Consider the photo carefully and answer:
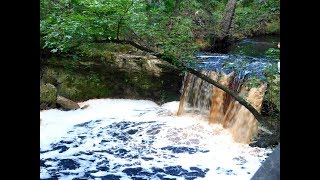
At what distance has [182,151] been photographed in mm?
7711

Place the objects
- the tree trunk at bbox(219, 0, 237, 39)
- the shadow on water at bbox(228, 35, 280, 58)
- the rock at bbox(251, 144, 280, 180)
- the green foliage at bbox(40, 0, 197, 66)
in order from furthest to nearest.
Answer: the shadow on water at bbox(228, 35, 280, 58) < the tree trunk at bbox(219, 0, 237, 39) < the green foliage at bbox(40, 0, 197, 66) < the rock at bbox(251, 144, 280, 180)

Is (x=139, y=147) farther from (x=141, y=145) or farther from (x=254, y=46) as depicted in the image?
(x=254, y=46)

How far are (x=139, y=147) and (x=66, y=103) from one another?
407 centimetres

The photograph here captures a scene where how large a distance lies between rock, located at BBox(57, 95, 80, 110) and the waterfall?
3569mm

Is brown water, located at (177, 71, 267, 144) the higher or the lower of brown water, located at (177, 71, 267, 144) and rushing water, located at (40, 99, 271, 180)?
the higher

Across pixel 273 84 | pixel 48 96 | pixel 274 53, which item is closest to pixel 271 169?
pixel 274 53

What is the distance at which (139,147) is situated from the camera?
26.5 ft

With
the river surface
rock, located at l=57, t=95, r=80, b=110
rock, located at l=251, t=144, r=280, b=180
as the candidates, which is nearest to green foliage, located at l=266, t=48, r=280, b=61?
the river surface

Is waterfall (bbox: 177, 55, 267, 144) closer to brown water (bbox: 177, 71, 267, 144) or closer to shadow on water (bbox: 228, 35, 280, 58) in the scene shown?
brown water (bbox: 177, 71, 267, 144)

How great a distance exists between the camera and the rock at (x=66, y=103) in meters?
10.9

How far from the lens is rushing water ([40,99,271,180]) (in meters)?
6.69
